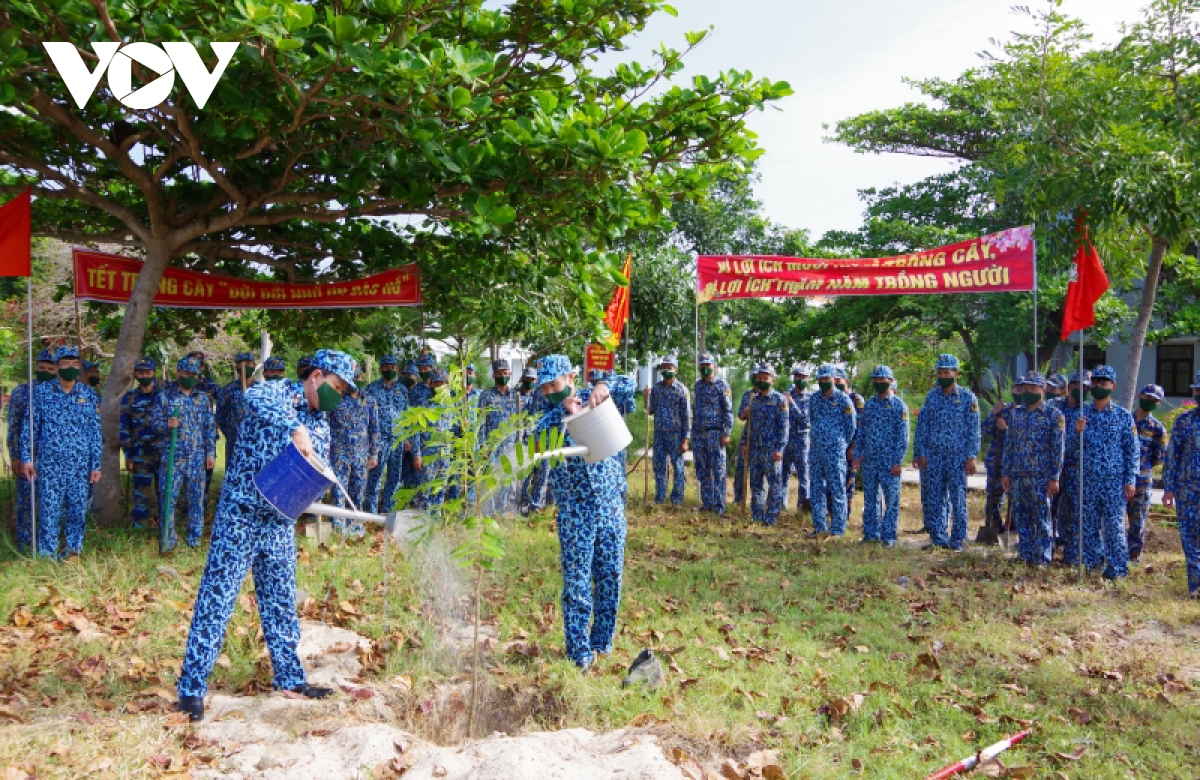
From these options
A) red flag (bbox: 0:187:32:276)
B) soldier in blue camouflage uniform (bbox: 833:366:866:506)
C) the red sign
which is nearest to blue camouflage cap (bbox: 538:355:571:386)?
red flag (bbox: 0:187:32:276)

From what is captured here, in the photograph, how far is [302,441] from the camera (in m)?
4.25

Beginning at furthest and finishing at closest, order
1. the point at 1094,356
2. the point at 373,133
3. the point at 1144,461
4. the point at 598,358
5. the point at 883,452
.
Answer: the point at 1094,356
the point at 598,358
the point at 883,452
the point at 1144,461
the point at 373,133

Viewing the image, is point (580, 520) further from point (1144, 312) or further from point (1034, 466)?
point (1144, 312)

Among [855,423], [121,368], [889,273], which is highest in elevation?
[889,273]

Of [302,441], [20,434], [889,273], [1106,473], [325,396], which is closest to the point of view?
[302,441]

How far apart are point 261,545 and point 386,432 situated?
6.00m

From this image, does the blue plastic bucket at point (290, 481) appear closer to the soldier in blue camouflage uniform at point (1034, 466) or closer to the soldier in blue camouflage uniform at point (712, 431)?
the soldier in blue camouflage uniform at point (1034, 466)

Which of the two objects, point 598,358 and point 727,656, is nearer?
point 727,656

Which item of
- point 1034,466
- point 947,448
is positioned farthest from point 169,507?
point 1034,466

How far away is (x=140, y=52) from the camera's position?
540cm

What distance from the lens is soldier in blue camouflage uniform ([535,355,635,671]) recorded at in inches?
193

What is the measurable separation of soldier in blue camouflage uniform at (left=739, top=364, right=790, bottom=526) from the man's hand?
7421mm

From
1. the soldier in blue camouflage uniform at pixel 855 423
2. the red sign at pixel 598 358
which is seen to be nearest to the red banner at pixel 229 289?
→ the red sign at pixel 598 358

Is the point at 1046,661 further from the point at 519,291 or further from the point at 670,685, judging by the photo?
the point at 519,291
